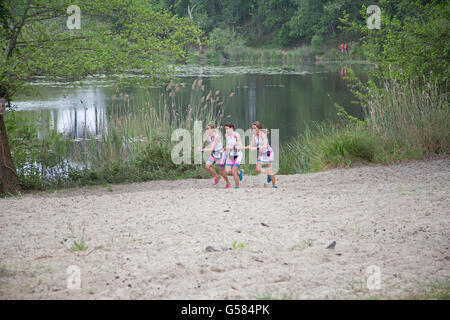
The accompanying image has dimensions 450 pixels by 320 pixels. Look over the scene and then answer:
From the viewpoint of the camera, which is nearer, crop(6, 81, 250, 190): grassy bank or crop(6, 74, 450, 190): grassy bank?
crop(6, 81, 250, 190): grassy bank

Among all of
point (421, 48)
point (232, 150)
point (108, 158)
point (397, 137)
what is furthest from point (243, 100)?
point (232, 150)

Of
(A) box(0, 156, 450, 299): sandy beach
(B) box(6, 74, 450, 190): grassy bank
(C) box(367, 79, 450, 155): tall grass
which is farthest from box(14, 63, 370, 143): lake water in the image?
(A) box(0, 156, 450, 299): sandy beach

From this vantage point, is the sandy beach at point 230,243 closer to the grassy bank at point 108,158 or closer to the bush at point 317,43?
the grassy bank at point 108,158

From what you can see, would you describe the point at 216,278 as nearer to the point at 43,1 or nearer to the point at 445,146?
the point at 43,1

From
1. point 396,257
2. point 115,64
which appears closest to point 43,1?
point 115,64

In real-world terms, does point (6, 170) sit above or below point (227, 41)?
below

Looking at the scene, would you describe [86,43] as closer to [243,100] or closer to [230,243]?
[230,243]

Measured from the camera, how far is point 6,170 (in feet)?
28.4

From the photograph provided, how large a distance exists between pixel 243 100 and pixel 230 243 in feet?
66.6

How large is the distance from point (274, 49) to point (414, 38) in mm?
47727

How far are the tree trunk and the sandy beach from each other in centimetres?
218

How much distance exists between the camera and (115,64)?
855 centimetres

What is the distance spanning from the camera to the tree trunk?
8375mm

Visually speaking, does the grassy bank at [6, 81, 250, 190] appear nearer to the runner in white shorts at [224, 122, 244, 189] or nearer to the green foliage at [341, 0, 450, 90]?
the runner in white shorts at [224, 122, 244, 189]
